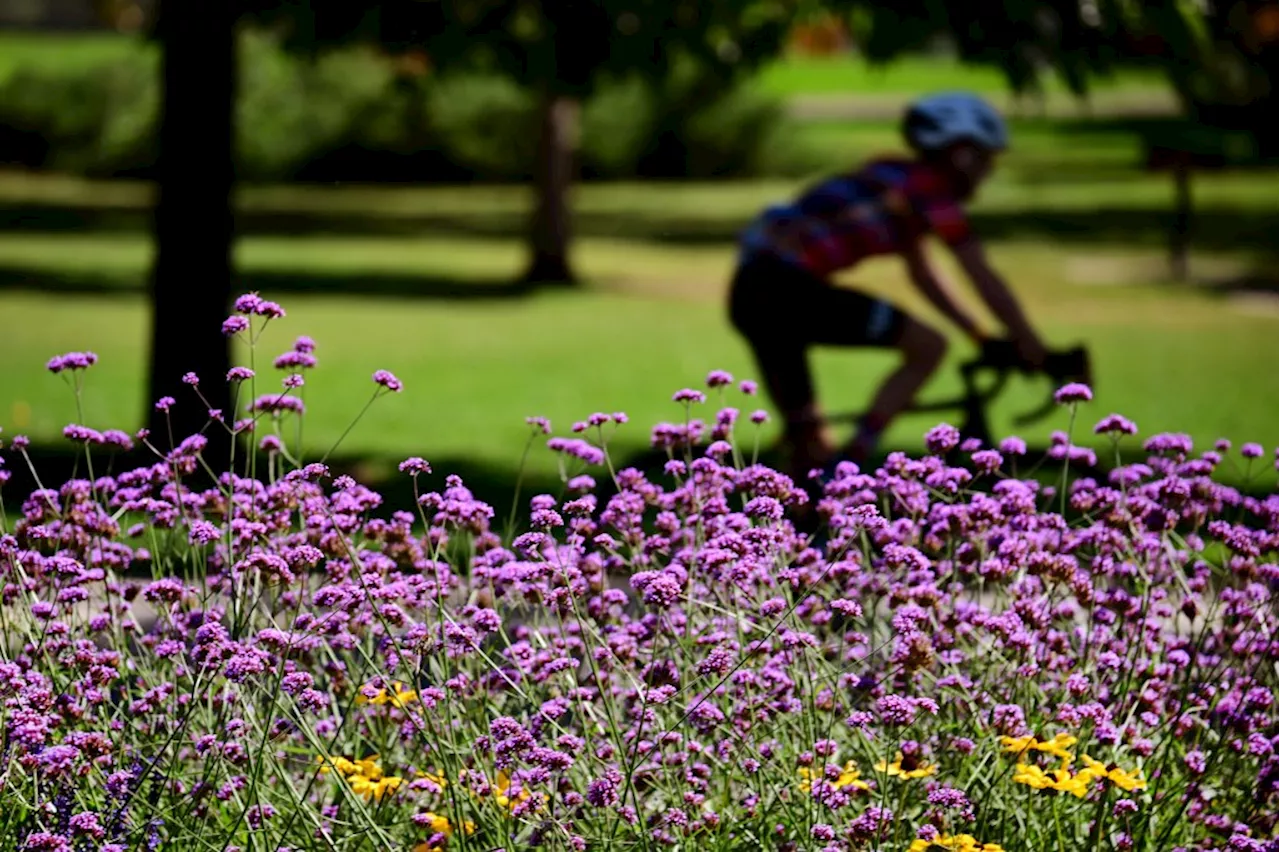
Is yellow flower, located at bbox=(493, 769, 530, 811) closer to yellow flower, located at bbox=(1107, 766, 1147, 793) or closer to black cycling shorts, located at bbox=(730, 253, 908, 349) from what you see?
yellow flower, located at bbox=(1107, 766, 1147, 793)

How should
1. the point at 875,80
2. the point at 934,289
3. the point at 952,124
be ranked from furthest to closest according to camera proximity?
the point at 875,80 < the point at 934,289 < the point at 952,124

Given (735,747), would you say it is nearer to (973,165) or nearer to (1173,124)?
(973,165)

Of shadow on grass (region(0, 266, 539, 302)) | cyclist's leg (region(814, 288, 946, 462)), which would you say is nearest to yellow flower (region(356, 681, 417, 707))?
cyclist's leg (region(814, 288, 946, 462))

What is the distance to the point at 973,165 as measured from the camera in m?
7.70

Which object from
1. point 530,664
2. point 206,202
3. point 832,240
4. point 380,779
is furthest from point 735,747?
point 206,202

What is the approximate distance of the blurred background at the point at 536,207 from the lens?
9578mm

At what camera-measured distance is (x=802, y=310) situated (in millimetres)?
7801

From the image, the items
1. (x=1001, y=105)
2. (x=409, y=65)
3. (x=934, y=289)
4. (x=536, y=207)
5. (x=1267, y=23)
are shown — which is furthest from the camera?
(x=1001, y=105)

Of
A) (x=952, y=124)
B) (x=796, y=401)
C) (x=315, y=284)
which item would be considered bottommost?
(x=315, y=284)

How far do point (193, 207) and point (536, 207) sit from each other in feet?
44.8

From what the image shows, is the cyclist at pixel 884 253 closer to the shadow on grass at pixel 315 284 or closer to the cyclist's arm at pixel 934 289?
the cyclist's arm at pixel 934 289

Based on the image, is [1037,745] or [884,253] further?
[884,253]

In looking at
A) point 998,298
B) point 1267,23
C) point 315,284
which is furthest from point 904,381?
point 315,284

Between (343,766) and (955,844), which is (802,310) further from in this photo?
(955,844)
